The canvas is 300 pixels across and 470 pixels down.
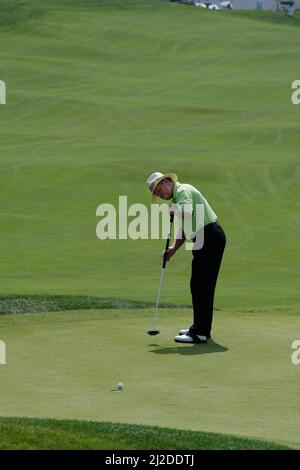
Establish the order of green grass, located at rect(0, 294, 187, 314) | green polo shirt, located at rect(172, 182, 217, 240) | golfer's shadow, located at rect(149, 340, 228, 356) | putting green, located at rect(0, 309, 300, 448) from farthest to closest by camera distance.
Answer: green grass, located at rect(0, 294, 187, 314) < green polo shirt, located at rect(172, 182, 217, 240) < golfer's shadow, located at rect(149, 340, 228, 356) < putting green, located at rect(0, 309, 300, 448)

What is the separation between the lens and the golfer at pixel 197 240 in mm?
13820

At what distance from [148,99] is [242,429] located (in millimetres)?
60564

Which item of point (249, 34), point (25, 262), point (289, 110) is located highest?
point (249, 34)

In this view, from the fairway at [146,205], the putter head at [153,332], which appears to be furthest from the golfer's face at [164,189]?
the fairway at [146,205]

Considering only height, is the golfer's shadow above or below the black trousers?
A: below

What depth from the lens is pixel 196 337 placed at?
45.4 ft

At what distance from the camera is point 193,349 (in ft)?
44.0

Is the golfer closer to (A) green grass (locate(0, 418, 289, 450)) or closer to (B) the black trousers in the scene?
(B) the black trousers

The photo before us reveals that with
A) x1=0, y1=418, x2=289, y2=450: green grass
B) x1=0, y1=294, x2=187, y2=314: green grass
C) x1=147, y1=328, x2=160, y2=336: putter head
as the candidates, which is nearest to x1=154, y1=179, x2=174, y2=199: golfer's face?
x1=147, y1=328, x2=160, y2=336: putter head

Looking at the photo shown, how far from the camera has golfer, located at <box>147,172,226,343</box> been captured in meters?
13.8

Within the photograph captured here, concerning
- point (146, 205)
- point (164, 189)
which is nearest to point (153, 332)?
point (164, 189)

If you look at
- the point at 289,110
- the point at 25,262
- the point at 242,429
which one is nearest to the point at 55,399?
the point at 242,429

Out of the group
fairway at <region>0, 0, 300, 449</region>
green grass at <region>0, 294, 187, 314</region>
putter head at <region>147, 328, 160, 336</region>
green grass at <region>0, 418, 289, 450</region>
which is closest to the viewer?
green grass at <region>0, 418, 289, 450</region>
